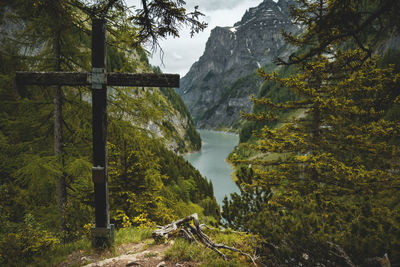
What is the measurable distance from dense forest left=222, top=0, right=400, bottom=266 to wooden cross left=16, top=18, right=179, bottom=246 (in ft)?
8.38

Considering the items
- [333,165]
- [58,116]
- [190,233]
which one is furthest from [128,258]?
[333,165]

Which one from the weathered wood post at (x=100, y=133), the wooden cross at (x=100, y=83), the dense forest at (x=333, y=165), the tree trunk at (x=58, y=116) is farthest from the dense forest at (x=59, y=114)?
the dense forest at (x=333, y=165)

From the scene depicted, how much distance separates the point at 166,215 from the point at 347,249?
6876 millimetres

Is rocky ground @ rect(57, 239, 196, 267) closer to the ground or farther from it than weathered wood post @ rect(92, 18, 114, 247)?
closer to the ground

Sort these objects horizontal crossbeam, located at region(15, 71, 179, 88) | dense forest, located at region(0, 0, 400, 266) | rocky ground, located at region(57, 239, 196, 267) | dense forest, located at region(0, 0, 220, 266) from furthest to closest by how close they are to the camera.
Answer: dense forest, located at region(0, 0, 220, 266) → horizontal crossbeam, located at region(15, 71, 179, 88) → rocky ground, located at region(57, 239, 196, 267) → dense forest, located at region(0, 0, 400, 266)

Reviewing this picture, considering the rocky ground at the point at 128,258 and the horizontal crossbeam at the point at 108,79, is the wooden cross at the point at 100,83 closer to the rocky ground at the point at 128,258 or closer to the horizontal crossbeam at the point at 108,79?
the horizontal crossbeam at the point at 108,79

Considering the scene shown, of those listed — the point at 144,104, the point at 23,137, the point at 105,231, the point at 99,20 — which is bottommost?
the point at 105,231

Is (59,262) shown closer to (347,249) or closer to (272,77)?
(347,249)

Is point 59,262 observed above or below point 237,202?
below

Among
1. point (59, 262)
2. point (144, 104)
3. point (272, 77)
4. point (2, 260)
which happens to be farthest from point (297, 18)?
point (2, 260)

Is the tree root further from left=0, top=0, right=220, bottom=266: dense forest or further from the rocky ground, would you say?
left=0, top=0, right=220, bottom=266: dense forest

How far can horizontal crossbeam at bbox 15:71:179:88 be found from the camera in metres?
3.91

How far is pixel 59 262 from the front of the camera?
3.73 meters

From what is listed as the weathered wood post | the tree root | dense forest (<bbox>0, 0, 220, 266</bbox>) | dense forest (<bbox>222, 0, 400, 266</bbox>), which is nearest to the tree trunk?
dense forest (<bbox>0, 0, 220, 266</bbox>)
